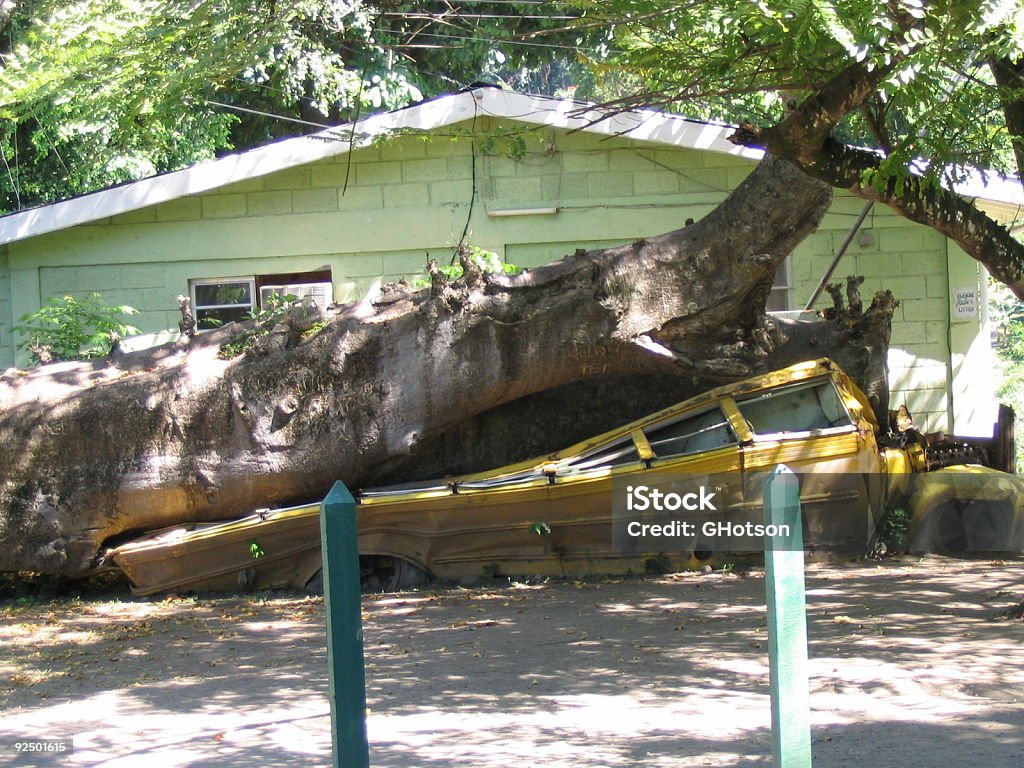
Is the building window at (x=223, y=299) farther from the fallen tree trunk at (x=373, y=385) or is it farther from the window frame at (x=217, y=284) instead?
the fallen tree trunk at (x=373, y=385)

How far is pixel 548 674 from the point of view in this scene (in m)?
6.48

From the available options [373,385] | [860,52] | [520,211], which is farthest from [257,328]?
[860,52]

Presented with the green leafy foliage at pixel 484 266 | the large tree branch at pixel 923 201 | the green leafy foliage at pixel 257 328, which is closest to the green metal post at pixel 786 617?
the large tree branch at pixel 923 201

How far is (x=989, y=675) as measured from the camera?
596 centimetres

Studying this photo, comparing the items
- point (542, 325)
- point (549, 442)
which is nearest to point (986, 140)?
point (542, 325)

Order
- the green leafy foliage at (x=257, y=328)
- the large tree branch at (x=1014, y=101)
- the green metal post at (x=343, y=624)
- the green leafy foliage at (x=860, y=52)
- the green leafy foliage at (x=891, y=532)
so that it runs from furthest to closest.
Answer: the green leafy foliage at (x=257, y=328), the green leafy foliage at (x=891, y=532), the large tree branch at (x=1014, y=101), the green leafy foliage at (x=860, y=52), the green metal post at (x=343, y=624)

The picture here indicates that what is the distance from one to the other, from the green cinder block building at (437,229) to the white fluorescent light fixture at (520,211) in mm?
25

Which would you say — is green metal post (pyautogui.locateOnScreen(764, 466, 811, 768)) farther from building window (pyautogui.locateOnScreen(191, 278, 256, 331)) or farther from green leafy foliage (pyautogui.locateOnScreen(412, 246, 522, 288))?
building window (pyautogui.locateOnScreen(191, 278, 256, 331))

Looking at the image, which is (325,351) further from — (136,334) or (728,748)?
(728,748)

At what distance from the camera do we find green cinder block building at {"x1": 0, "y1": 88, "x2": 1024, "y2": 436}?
491 inches

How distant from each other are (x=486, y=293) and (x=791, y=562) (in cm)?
664

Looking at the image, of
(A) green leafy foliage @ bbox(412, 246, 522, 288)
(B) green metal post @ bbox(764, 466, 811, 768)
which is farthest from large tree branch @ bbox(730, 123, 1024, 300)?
(A) green leafy foliage @ bbox(412, 246, 522, 288)

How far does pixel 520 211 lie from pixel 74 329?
16.2 feet

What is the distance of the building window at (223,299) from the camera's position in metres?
13.0
